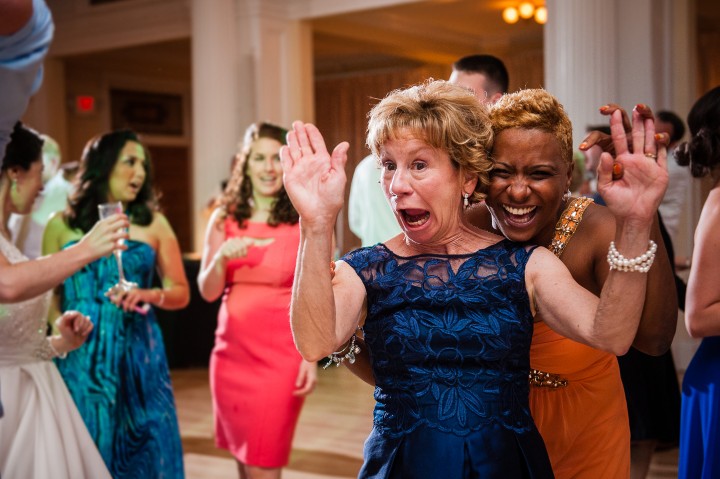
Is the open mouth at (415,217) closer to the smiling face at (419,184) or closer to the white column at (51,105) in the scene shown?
the smiling face at (419,184)

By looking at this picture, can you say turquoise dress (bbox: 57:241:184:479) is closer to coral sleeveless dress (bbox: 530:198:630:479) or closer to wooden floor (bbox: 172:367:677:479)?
wooden floor (bbox: 172:367:677:479)

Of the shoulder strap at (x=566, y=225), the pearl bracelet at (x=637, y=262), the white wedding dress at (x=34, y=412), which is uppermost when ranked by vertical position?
the shoulder strap at (x=566, y=225)

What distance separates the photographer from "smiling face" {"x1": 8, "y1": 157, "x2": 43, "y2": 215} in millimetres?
2975

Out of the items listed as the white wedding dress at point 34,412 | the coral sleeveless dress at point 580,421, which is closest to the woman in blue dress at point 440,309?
the coral sleeveless dress at point 580,421

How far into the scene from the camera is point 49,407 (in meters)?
2.55

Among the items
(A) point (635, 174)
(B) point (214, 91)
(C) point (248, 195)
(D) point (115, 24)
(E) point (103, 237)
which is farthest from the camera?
(D) point (115, 24)

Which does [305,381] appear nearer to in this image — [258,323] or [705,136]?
[258,323]

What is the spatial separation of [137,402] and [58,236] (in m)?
0.77

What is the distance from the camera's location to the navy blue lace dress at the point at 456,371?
5.19ft

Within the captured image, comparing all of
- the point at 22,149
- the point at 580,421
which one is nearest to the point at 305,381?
the point at 22,149

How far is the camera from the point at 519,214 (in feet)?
5.79

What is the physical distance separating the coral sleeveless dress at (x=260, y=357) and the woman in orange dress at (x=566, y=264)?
178 cm

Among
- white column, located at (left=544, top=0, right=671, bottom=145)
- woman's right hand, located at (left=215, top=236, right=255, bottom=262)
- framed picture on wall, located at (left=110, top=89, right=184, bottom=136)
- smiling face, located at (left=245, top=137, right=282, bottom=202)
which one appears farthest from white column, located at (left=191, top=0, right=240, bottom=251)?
woman's right hand, located at (left=215, top=236, right=255, bottom=262)

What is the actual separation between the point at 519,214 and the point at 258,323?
2.11m
